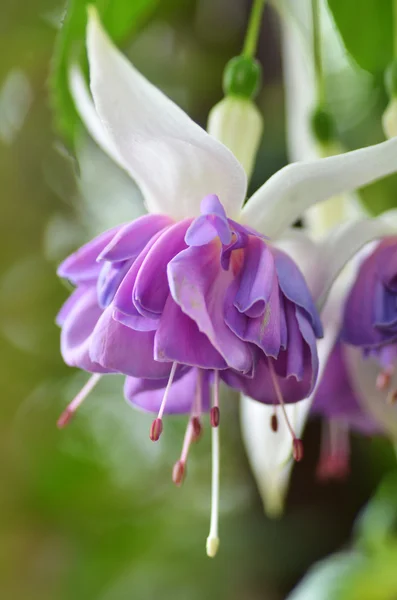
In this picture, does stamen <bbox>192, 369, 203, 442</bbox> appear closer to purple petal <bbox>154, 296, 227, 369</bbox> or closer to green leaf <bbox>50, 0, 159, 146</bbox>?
purple petal <bbox>154, 296, 227, 369</bbox>

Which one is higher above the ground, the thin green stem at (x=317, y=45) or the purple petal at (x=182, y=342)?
the thin green stem at (x=317, y=45)

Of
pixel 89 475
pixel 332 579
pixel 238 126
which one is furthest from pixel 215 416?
pixel 89 475

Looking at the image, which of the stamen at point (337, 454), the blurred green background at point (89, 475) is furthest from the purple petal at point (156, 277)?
the blurred green background at point (89, 475)

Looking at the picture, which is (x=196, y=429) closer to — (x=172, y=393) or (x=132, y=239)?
(x=172, y=393)

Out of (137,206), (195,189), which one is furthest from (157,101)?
(137,206)

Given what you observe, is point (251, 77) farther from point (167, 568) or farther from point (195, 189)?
point (167, 568)

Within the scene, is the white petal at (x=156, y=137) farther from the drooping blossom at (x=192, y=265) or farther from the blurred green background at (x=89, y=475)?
the blurred green background at (x=89, y=475)

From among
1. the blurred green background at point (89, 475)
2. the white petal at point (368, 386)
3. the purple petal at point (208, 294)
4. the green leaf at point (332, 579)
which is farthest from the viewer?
the blurred green background at point (89, 475)
